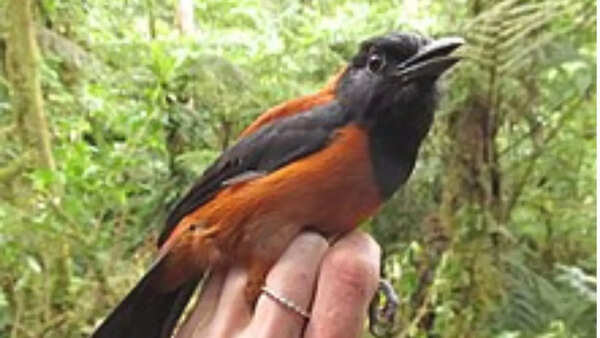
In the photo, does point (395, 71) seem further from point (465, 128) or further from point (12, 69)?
point (12, 69)

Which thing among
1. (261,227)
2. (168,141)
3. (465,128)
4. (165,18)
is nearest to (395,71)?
(261,227)

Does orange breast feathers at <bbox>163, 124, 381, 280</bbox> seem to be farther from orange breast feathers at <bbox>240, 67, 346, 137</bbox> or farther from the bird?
orange breast feathers at <bbox>240, 67, 346, 137</bbox>

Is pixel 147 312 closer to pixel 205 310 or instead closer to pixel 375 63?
pixel 205 310

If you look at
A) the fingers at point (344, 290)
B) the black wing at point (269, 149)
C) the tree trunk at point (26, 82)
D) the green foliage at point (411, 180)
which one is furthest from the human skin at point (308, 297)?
the tree trunk at point (26, 82)

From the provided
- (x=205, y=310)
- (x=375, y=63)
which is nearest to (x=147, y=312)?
(x=205, y=310)

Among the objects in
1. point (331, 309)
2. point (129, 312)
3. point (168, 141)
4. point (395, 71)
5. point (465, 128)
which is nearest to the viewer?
point (331, 309)
